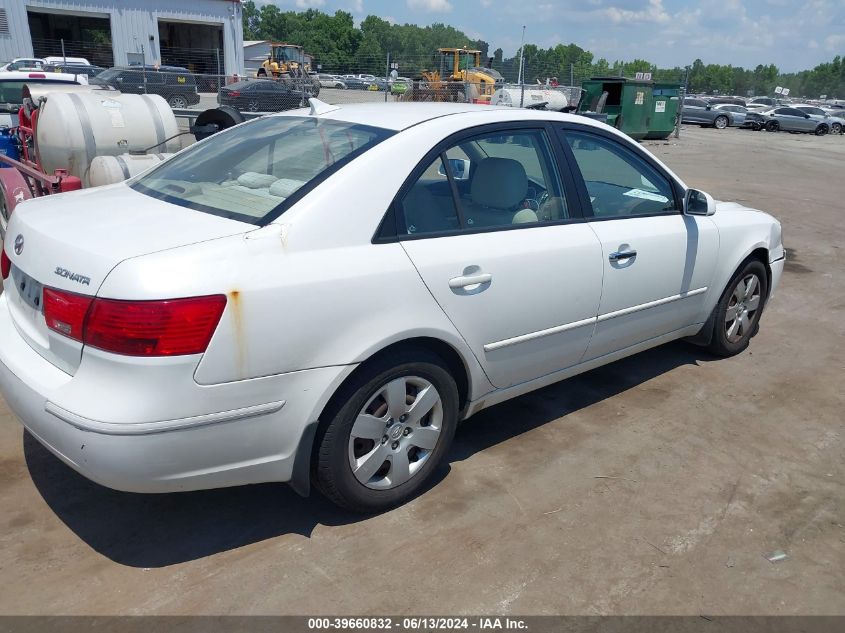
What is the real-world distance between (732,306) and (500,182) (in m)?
2.22

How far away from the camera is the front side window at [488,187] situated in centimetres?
310

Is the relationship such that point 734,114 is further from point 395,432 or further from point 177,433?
point 177,433

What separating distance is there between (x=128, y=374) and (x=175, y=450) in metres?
0.31

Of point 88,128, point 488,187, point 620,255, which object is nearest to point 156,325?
point 488,187

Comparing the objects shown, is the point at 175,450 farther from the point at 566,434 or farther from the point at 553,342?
the point at 566,434

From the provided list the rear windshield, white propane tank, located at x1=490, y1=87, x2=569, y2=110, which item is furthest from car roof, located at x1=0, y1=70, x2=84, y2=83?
white propane tank, located at x1=490, y1=87, x2=569, y2=110

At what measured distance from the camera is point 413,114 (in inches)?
134

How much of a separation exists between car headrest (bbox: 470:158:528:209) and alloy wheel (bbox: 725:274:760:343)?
2034 millimetres

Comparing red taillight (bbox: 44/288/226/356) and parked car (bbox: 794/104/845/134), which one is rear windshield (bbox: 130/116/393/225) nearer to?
red taillight (bbox: 44/288/226/356)

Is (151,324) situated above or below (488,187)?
below

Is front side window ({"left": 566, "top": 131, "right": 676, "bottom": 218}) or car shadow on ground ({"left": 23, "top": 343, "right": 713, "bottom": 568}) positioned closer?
car shadow on ground ({"left": 23, "top": 343, "right": 713, "bottom": 568})

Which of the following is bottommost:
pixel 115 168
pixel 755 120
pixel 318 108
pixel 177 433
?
pixel 755 120

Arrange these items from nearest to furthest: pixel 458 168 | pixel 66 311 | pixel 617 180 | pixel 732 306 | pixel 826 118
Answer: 1. pixel 66 311
2. pixel 458 168
3. pixel 617 180
4. pixel 732 306
5. pixel 826 118

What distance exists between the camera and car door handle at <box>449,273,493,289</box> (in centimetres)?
304
